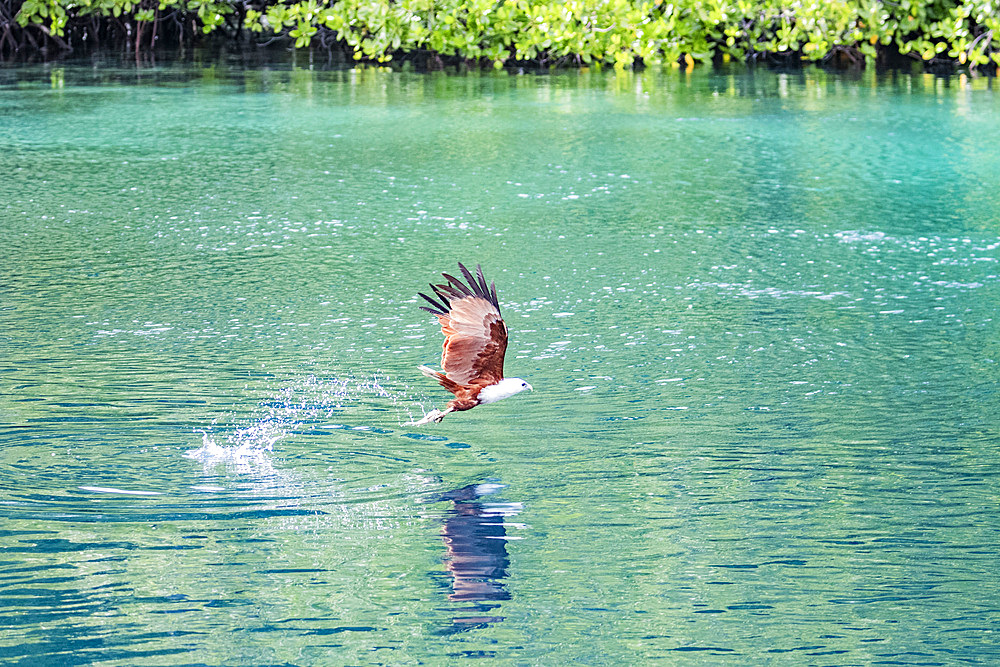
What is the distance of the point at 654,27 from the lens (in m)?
15.9

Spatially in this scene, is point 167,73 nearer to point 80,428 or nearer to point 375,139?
point 375,139

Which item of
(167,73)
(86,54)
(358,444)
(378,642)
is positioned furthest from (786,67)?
(378,642)

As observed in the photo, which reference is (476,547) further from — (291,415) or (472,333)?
(291,415)

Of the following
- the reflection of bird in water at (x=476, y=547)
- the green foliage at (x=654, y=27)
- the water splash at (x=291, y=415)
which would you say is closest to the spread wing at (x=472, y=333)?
the reflection of bird in water at (x=476, y=547)

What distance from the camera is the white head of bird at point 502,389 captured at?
3873 millimetres

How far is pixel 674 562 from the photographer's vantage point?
3.57 meters

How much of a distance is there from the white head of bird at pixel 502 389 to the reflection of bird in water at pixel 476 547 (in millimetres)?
251

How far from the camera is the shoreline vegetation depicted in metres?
15.8

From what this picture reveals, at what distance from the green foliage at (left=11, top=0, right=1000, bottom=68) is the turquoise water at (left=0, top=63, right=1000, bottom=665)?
6.54 metres

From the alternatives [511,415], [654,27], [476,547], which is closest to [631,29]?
[654,27]

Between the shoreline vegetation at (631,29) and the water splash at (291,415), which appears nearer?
the water splash at (291,415)

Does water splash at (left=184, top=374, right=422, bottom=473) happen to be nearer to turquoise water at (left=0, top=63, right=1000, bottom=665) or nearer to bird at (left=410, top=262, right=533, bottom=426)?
turquoise water at (left=0, top=63, right=1000, bottom=665)

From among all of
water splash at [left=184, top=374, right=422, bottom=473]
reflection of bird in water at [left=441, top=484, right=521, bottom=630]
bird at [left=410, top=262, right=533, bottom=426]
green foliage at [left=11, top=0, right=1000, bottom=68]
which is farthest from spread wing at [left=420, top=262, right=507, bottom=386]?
green foliage at [left=11, top=0, right=1000, bottom=68]

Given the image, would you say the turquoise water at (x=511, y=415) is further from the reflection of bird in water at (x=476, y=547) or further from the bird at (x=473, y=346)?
the bird at (x=473, y=346)
